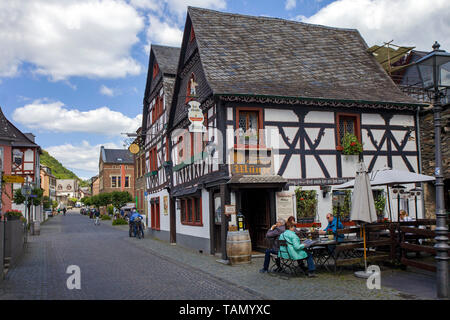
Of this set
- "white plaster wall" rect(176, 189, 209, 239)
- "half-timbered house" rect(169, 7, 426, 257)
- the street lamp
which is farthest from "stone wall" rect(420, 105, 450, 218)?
the street lamp

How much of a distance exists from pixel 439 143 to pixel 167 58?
1948 cm

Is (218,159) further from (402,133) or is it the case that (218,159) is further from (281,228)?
(402,133)

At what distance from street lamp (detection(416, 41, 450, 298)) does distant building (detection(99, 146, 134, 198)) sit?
68.3 m

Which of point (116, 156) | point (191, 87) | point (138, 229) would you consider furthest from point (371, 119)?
point (116, 156)

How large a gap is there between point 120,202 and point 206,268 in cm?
4515

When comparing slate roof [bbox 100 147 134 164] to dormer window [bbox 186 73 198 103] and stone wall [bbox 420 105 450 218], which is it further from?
stone wall [bbox 420 105 450 218]

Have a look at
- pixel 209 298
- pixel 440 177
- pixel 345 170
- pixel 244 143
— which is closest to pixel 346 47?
pixel 345 170

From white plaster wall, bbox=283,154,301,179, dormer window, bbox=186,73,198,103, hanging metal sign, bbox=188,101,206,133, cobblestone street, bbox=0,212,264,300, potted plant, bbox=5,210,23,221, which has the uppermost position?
dormer window, bbox=186,73,198,103

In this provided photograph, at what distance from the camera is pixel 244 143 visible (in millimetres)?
15195

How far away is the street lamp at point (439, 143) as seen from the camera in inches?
310

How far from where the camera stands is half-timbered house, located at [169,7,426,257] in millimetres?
15180

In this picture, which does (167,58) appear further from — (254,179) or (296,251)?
(296,251)

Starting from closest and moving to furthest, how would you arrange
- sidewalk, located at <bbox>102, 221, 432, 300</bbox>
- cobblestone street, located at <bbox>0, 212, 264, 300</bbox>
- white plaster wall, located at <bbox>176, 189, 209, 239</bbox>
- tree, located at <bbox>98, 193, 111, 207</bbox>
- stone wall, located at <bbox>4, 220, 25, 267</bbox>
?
sidewalk, located at <bbox>102, 221, 432, 300</bbox> → cobblestone street, located at <bbox>0, 212, 264, 300</bbox> → stone wall, located at <bbox>4, 220, 25, 267</bbox> → white plaster wall, located at <bbox>176, 189, 209, 239</bbox> → tree, located at <bbox>98, 193, 111, 207</bbox>

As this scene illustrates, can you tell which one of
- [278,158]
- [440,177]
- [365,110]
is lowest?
[440,177]
